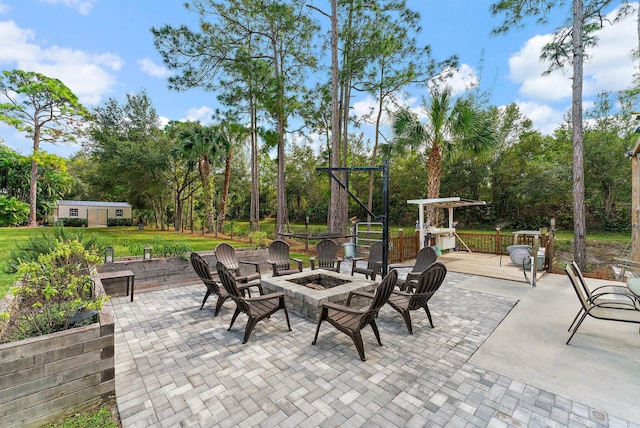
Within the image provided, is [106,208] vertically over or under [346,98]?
under

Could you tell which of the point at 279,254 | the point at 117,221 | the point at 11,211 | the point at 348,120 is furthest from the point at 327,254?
the point at 117,221

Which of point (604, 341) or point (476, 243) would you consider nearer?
point (604, 341)

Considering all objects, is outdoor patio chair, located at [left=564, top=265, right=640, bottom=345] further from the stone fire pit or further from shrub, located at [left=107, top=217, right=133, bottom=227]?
shrub, located at [left=107, top=217, right=133, bottom=227]

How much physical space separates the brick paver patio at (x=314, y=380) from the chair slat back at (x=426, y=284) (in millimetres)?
406

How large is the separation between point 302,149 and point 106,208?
21593mm

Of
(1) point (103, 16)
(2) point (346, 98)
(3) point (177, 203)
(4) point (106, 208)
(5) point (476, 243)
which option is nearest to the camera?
(1) point (103, 16)

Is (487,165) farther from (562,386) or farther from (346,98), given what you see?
(562,386)

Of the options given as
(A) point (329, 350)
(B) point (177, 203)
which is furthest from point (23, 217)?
(A) point (329, 350)

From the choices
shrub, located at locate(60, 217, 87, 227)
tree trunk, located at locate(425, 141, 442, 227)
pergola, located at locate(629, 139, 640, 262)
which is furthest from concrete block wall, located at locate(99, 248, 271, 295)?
shrub, located at locate(60, 217, 87, 227)

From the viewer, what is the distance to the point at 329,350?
3131mm

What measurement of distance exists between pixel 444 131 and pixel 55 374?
1111cm

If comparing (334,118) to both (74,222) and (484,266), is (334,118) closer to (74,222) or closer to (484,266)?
(484,266)

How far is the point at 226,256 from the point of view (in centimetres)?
591

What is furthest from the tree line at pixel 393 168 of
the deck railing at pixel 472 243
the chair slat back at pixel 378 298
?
the chair slat back at pixel 378 298
